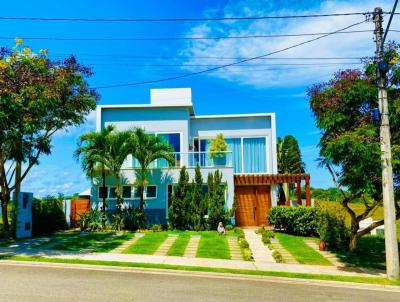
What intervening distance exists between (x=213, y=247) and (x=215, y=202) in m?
5.23

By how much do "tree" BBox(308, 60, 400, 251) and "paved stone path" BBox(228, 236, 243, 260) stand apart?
426cm

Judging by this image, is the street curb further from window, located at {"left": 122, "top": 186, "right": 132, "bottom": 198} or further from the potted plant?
the potted plant

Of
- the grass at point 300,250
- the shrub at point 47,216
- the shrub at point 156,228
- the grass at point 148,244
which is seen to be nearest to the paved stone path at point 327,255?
the grass at point 300,250

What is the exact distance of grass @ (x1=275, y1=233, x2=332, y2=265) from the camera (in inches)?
547

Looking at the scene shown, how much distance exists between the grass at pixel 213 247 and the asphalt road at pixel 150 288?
3194 millimetres

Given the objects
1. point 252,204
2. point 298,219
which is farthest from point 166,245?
point 252,204

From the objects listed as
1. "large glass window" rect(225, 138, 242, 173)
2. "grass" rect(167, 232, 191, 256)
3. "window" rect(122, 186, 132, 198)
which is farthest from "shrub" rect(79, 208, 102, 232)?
"large glass window" rect(225, 138, 242, 173)

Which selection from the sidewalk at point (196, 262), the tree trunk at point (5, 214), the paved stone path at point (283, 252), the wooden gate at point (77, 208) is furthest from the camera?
the wooden gate at point (77, 208)

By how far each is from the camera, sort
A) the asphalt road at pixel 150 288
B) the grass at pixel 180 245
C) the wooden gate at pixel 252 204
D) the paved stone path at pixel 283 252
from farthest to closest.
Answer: the wooden gate at pixel 252 204, the grass at pixel 180 245, the paved stone path at pixel 283 252, the asphalt road at pixel 150 288

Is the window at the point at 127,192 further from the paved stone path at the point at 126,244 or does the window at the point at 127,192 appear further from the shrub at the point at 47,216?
the paved stone path at the point at 126,244

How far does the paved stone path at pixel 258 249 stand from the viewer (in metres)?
14.1

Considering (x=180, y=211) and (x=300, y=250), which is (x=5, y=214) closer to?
(x=180, y=211)

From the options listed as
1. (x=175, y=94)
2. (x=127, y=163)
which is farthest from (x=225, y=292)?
(x=175, y=94)

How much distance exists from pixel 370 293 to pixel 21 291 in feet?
26.1
